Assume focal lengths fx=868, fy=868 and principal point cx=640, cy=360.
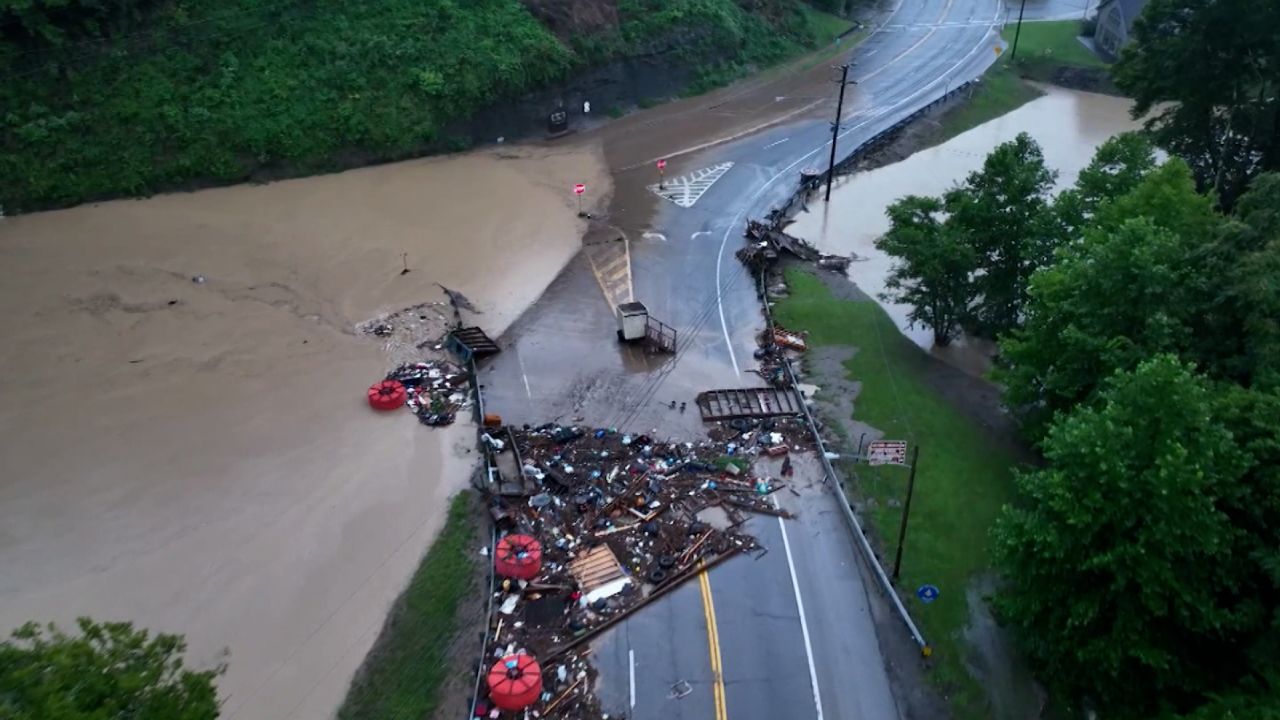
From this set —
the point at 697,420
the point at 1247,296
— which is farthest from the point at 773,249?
the point at 1247,296

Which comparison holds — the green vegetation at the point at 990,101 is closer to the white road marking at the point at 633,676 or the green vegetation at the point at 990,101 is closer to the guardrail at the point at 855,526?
the guardrail at the point at 855,526

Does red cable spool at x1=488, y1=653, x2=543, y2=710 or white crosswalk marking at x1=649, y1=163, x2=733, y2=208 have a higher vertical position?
white crosswalk marking at x1=649, y1=163, x2=733, y2=208

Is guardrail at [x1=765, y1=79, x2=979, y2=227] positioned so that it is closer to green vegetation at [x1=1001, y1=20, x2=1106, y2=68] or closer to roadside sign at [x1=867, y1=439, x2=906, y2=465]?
green vegetation at [x1=1001, y1=20, x2=1106, y2=68]

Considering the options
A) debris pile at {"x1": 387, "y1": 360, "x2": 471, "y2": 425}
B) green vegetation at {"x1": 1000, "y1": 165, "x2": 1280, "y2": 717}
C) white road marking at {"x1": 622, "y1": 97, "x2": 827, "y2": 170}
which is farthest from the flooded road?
debris pile at {"x1": 387, "y1": 360, "x2": 471, "y2": 425}

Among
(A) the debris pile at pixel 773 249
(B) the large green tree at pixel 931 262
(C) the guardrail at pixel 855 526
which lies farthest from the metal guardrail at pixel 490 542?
(B) the large green tree at pixel 931 262

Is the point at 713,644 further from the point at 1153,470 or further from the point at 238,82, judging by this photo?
the point at 238,82

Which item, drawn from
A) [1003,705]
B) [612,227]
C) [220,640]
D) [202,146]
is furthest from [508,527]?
[202,146]
